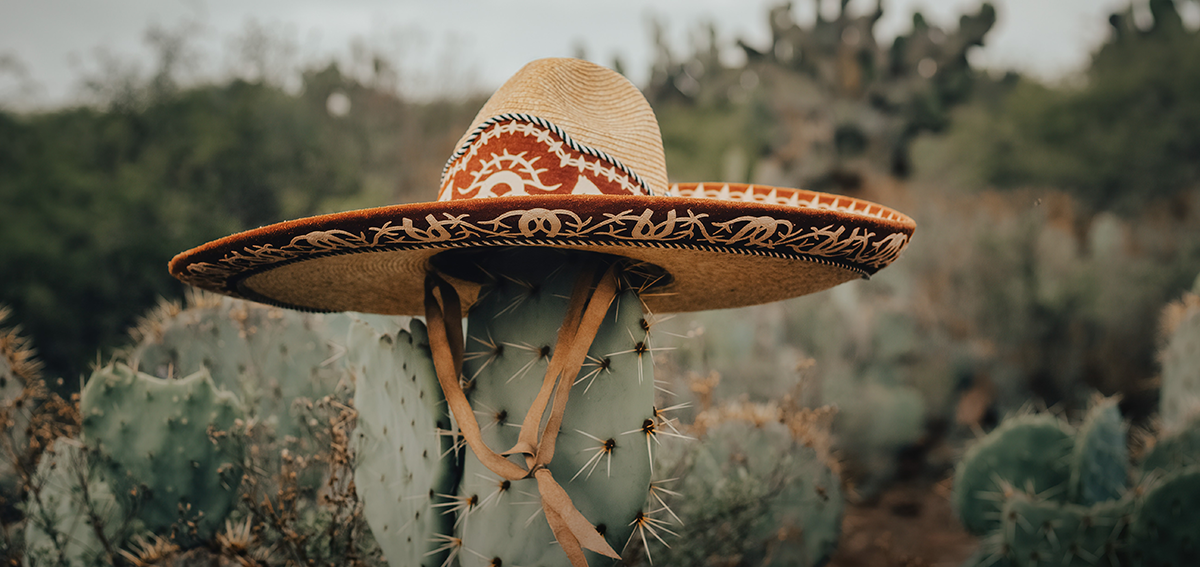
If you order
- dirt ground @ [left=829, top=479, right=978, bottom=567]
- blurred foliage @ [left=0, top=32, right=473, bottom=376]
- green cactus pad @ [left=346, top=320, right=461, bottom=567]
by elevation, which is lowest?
dirt ground @ [left=829, top=479, right=978, bottom=567]

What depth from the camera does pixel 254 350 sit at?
2.62 meters

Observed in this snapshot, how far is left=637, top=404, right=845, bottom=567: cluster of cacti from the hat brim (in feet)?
4.04

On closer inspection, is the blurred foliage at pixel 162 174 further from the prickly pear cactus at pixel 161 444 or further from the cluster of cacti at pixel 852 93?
the cluster of cacti at pixel 852 93

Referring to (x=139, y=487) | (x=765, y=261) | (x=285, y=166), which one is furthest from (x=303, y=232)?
(x=285, y=166)

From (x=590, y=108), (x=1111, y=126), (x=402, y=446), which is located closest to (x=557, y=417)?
(x=402, y=446)

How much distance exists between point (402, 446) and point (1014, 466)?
282 cm

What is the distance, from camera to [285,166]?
34.4ft

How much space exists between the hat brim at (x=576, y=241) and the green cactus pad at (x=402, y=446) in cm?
16

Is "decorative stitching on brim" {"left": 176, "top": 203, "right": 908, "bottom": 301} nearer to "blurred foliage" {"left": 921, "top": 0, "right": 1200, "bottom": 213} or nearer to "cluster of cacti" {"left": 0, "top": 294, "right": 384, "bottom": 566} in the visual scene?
"cluster of cacti" {"left": 0, "top": 294, "right": 384, "bottom": 566}

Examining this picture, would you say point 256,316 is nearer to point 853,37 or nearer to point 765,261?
point 765,261

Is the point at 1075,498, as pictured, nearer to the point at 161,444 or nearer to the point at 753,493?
the point at 753,493

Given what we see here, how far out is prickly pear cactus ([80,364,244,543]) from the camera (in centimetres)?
197

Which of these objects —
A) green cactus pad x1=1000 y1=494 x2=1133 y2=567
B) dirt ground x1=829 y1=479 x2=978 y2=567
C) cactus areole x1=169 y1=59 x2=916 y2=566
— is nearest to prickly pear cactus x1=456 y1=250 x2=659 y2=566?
cactus areole x1=169 y1=59 x2=916 y2=566

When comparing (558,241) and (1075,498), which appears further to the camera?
(1075,498)
